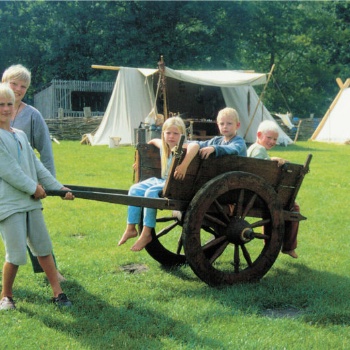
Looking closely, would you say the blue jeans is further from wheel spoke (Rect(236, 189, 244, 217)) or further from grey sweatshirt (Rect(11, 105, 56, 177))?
grey sweatshirt (Rect(11, 105, 56, 177))

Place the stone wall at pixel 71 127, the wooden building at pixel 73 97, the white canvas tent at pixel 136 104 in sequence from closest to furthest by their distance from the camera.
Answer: the white canvas tent at pixel 136 104
the stone wall at pixel 71 127
the wooden building at pixel 73 97

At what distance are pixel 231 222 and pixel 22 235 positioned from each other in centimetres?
158

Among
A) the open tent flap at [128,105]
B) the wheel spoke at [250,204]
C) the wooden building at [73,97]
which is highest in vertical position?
the wheel spoke at [250,204]

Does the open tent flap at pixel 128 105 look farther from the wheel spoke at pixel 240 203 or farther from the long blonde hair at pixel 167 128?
A: the wheel spoke at pixel 240 203

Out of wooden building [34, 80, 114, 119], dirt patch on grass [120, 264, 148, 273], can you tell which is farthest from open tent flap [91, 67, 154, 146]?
dirt patch on grass [120, 264, 148, 273]

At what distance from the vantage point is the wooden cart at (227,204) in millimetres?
4211

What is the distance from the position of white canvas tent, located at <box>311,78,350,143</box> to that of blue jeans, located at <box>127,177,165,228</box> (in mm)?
19715

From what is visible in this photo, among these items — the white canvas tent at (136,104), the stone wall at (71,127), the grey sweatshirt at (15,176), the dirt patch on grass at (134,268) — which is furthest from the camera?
the stone wall at (71,127)

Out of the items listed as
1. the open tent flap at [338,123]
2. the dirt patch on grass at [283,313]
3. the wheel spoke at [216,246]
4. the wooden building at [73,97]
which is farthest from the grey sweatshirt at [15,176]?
the wooden building at [73,97]

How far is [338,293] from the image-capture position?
14.4ft

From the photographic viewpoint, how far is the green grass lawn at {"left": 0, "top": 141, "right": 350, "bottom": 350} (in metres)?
3.46

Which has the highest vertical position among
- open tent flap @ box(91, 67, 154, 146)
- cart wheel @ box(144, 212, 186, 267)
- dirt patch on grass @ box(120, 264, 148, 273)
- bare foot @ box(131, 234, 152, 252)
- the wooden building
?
bare foot @ box(131, 234, 152, 252)

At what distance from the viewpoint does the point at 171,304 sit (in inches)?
161

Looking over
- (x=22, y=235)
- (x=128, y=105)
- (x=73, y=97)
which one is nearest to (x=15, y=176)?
(x=22, y=235)
